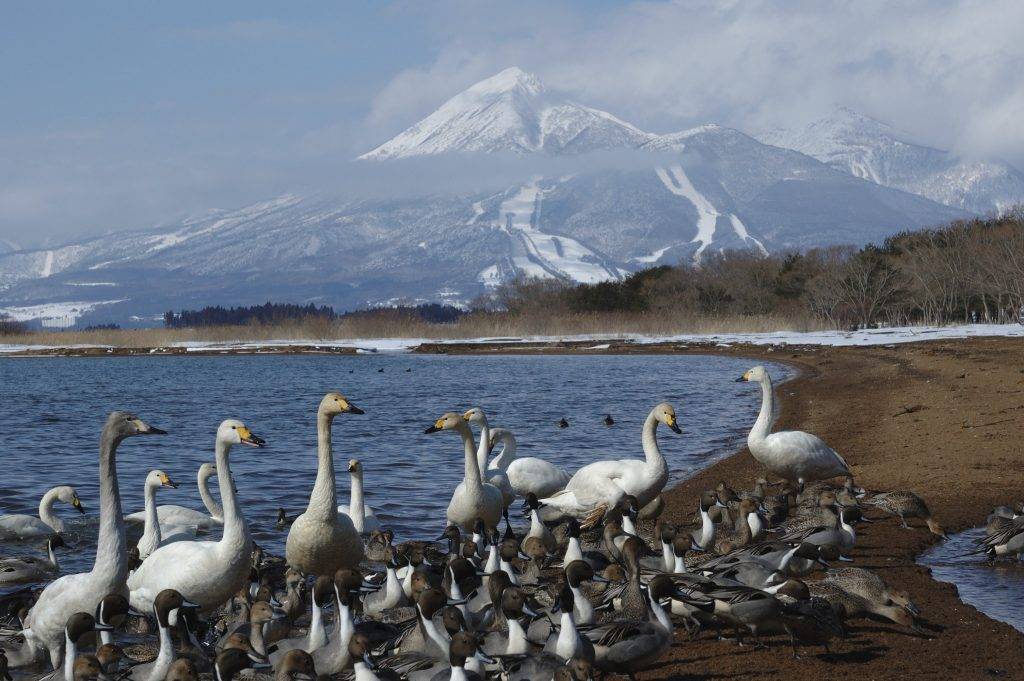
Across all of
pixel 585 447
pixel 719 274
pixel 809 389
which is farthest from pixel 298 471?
pixel 719 274

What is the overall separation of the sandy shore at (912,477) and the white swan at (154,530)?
612 centimetres

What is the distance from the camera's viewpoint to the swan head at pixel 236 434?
1034 centimetres

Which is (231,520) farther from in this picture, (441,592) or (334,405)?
(441,592)

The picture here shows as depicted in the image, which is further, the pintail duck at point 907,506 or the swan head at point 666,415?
the swan head at point 666,415

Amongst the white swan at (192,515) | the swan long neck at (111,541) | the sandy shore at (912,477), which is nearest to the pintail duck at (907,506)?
the sandy shore at (912,477)

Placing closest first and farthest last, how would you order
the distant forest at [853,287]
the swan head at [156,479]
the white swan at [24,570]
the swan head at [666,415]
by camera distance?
the white swan at [24,570] < the swan head at [156,479] < the swan head at [666,415] < the distant forest at [853,287]

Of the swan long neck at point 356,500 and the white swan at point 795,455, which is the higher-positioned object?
the white swan at point 795,455

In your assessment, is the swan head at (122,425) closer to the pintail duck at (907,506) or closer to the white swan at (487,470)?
the white swan at (487,470)

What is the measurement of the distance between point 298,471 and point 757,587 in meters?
14.3

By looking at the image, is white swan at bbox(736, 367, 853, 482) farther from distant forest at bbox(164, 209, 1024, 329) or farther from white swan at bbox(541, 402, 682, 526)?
distant forest at bbox(164, 209, 1024, 329)

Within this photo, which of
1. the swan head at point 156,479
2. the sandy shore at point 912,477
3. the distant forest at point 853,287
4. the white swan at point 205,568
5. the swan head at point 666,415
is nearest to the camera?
the sandy shore at point 912,477

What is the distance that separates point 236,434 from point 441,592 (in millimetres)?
3005

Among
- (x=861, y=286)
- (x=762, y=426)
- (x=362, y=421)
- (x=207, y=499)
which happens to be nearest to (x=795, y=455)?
(x=762, y=426)

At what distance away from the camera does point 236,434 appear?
35.1 ft
